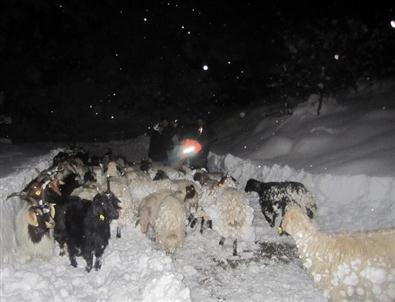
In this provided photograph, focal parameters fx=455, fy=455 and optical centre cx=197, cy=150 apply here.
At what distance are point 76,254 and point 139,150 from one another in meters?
19.1

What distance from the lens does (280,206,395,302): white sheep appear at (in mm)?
6074

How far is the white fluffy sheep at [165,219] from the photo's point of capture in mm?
7816

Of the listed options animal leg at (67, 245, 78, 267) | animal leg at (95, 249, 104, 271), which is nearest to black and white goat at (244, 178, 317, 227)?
animal leg at (95, 249, 104, 271)

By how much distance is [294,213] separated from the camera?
667 cm

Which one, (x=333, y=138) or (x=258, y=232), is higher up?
(x=333, y=138)

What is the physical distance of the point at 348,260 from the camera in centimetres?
625

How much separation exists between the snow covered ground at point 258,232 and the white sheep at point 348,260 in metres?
0.67

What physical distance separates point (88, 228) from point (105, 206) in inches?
16.4

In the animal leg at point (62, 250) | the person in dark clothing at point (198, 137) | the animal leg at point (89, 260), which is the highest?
the person in dark clothing at point (198, 137)

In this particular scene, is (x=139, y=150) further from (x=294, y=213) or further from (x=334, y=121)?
(x=294, y=213)

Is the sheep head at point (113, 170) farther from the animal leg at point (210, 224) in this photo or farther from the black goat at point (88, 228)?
the black goat at point (88, 228)

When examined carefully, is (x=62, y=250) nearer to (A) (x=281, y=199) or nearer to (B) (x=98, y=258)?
(B) (x=98, y=258)

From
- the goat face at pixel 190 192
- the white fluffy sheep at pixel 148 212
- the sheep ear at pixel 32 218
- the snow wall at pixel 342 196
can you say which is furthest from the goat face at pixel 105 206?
the goat face at pixel 190 192

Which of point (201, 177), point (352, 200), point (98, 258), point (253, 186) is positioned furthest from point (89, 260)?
point (352, 200)
